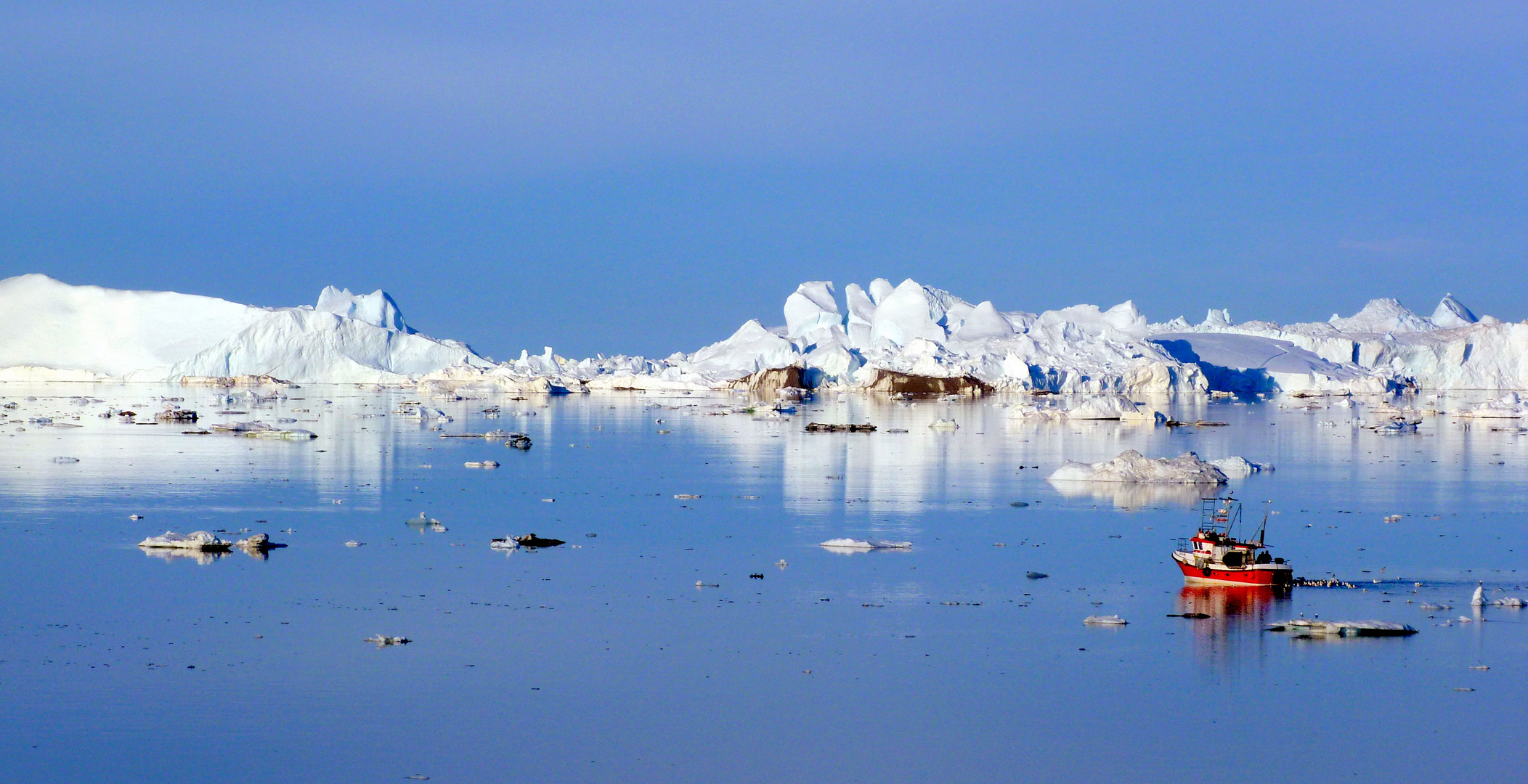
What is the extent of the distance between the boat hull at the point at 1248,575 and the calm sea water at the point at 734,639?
1.20 feet

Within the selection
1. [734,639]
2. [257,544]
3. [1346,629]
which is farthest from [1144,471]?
[257,544]

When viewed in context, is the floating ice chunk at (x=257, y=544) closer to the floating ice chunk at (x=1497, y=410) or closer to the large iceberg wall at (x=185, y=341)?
the floating ice chunk at (x=1497, y=410)

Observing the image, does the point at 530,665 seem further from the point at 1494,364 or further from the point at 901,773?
the point at 1494,364

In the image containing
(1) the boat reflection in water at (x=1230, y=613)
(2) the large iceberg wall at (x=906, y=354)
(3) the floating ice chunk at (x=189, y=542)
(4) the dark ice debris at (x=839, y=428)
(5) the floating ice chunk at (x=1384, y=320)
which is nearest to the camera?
(1) the boat reflection in water at (x=1230, y=613)

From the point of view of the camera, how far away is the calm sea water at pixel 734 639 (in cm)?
823

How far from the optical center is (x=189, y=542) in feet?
49.6

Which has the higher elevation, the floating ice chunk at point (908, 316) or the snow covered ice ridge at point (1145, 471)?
the floating ice chunk at point (908, 316)

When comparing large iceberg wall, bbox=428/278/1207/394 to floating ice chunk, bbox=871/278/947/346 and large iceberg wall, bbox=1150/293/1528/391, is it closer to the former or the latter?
floating ice chunk, bbox=871/278/947/346

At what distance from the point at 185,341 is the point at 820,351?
3926 cm

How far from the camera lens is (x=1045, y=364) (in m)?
75.0

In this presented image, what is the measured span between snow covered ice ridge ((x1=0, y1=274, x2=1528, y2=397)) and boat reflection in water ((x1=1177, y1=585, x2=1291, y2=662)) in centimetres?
6044

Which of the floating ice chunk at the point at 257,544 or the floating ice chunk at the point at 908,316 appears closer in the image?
the floating ice chunk at the point at 257,544

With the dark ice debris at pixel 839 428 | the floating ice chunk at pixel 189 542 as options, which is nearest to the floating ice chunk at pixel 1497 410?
the dark ice debris at pixel 839 428

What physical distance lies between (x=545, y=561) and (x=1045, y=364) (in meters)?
62.7
